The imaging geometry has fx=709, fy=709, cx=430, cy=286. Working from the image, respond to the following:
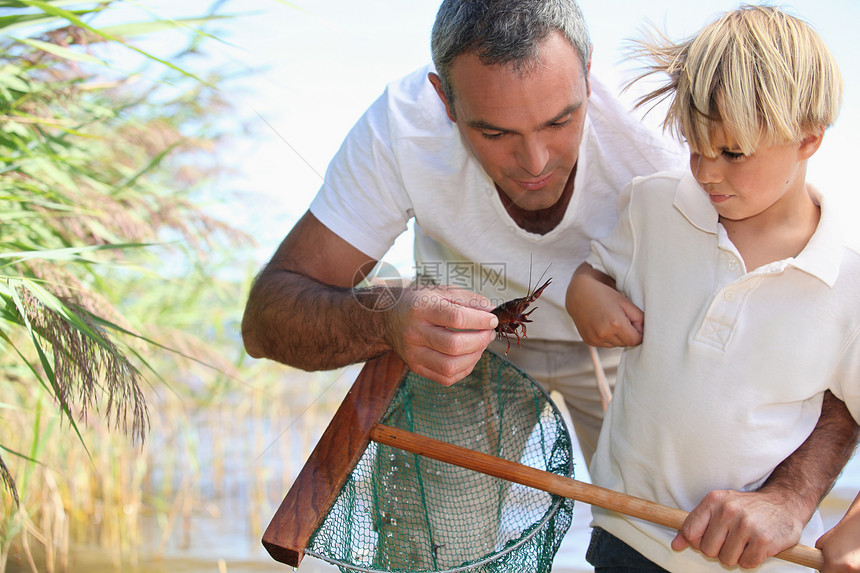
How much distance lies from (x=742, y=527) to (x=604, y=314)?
2.07 ft

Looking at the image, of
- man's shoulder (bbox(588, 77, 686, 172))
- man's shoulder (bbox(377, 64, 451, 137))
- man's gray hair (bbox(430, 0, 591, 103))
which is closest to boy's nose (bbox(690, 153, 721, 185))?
man's gray hair (bbox(430, 0, 591, 103))

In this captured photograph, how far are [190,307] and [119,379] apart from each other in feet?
8.14

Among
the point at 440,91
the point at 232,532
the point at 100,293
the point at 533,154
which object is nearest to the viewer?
the point at 533,154

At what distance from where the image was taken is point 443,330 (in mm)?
1738

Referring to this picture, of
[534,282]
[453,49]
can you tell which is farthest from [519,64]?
[534,282]

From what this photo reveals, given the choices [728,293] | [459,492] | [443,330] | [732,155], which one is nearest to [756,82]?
[732,155]

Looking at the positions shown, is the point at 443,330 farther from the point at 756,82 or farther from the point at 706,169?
the point at 756,82

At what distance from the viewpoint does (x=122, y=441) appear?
13.3 ft

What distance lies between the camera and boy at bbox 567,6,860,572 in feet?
5.43

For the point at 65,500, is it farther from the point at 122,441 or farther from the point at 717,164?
the point at 717,164

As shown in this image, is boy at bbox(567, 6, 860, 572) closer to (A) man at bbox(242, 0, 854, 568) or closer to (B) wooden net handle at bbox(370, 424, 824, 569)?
(B) wooden net handle at bbox(370, 424, 824, 569)

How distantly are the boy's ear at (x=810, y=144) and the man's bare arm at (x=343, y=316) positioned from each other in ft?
2.74

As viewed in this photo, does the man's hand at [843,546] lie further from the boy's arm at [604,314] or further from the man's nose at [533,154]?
the man's nose at [533,154]

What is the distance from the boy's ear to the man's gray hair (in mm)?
739
